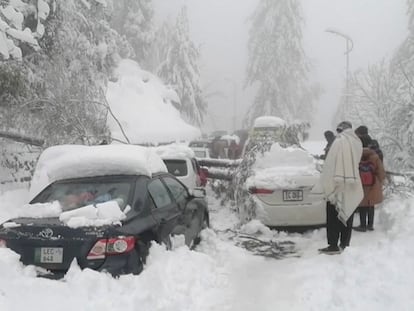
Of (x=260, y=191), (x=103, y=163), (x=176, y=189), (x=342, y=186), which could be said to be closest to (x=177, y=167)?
(x=260, y=191)

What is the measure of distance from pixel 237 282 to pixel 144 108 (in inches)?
962

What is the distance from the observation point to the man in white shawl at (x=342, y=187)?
654 cm

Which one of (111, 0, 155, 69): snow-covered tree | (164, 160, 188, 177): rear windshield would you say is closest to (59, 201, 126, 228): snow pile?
(164, 160, 188, 177): rear windshield

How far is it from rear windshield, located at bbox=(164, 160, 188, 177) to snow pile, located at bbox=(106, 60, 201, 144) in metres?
12.6

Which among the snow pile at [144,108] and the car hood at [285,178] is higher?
the snow pile at [144,108]

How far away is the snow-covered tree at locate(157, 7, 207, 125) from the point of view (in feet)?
145

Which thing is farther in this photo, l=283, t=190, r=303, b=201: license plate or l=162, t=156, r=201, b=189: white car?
l=162, t=156, r=201, b=189: white car

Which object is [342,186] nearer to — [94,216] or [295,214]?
[295,214]

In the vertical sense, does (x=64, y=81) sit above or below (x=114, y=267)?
above

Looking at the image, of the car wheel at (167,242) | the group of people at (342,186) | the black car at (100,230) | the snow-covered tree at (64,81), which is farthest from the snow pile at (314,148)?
the black car at (100,230)

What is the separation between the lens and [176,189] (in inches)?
267

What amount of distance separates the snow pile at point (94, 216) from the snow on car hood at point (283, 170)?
140 inches

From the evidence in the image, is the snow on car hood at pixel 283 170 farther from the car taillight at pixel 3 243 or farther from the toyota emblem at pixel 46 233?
the car taillight at pixel 3 243

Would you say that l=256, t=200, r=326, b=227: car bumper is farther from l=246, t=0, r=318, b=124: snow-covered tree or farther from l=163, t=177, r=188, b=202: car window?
l=246, t=0, r=318, b=124: snow-covered tree
